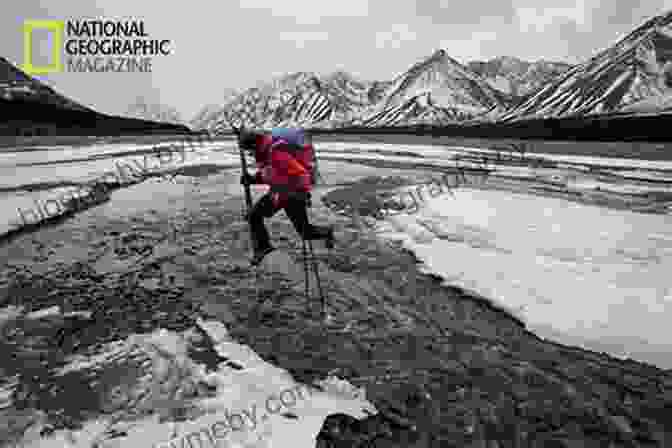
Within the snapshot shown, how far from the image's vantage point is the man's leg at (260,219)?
16.5ft

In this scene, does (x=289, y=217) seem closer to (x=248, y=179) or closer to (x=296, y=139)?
(x=248, y=179)

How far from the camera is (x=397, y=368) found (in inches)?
134

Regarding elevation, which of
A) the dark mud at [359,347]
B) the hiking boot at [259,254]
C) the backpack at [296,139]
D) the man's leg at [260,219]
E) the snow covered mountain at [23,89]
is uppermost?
the snow covered mountain at [23,89]

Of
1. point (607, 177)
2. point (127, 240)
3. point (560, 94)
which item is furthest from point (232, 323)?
point (560, 94)

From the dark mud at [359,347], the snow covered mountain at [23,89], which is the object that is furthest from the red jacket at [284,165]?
the snow covered mountain at [23,89]

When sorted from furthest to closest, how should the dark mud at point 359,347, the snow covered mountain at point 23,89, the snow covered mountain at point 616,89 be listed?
the snow covered mountain at point 616,89 < the snow covered mountain at point 23,89 < the dark mud at point 359,347

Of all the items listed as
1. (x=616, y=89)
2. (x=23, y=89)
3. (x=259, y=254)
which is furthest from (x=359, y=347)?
(x=23, y=89)

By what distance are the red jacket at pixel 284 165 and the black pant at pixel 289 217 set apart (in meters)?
0.27

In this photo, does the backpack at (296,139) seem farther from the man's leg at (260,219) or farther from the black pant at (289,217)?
the man's leg at (260,219)

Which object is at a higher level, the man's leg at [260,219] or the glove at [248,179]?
the glove at [248,179]

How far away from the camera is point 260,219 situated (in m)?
5.28

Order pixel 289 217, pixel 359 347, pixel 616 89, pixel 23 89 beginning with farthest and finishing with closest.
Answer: pixel 23 89, pixel 616 89, pixel 289 217, pixel 359 347

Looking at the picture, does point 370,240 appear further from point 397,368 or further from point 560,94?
point 560,94

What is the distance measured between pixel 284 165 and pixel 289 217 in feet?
2.78
